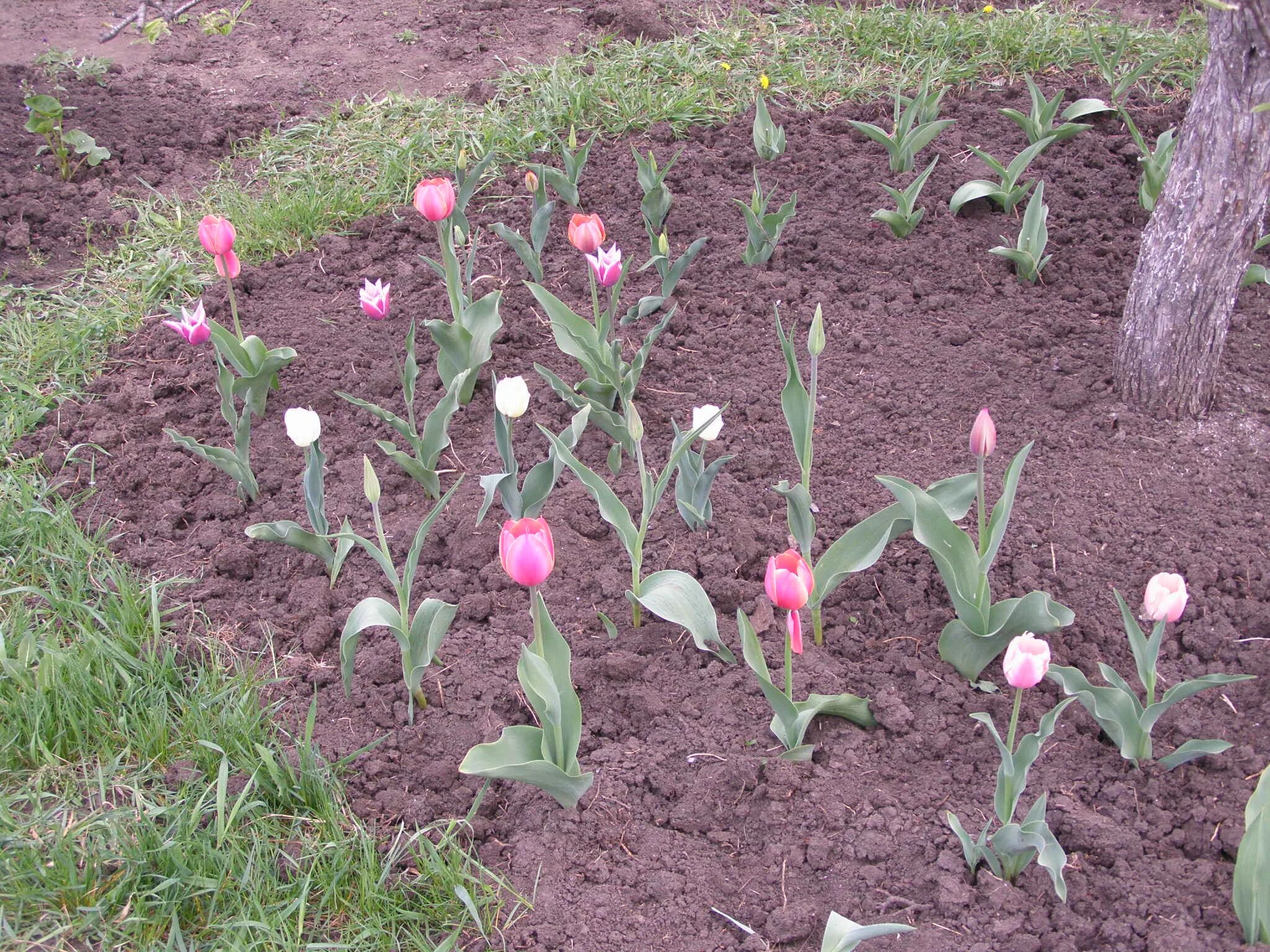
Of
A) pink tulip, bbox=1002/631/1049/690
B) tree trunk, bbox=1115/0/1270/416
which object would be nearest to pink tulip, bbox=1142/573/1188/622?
pink tulip, bbox=1002/631/1049/690

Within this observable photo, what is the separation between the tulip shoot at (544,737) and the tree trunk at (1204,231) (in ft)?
5.12

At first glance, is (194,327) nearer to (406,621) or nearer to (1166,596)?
(406,621)

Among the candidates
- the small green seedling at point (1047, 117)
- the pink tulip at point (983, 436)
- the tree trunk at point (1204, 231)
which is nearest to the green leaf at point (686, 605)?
the pink tulip at point (983, 436)

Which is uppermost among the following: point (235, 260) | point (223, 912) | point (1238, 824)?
point (235, 260)

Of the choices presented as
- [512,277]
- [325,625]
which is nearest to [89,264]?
[512,277]

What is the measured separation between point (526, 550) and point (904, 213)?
2.04 metres

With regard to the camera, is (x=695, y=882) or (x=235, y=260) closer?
(x=695, y=882)

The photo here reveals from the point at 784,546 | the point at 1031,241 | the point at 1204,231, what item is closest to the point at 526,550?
the point at 784,546

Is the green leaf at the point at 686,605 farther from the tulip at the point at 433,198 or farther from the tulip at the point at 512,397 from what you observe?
the tulip at the point at 433,198

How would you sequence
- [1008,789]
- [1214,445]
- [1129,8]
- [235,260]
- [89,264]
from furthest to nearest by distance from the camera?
[1129,8] < [89,264] < [235,260] < [1214,445] < [1008,789]

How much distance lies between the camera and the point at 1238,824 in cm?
180

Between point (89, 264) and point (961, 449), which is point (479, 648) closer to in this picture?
point (961, 449)

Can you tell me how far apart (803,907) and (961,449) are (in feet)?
4.15

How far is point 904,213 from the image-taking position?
10.8ft
